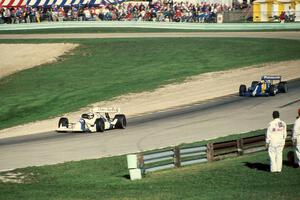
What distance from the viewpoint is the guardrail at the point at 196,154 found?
22328 mm

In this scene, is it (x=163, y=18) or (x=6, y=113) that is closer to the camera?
(x=6, y=113)

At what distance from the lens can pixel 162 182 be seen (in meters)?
Result: 20.9

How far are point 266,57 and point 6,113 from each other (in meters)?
17.9

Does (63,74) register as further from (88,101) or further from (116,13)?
(116,13)

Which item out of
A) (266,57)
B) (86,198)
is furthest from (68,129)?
(266,57)

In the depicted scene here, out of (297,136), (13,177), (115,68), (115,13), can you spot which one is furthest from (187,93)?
(115,13)

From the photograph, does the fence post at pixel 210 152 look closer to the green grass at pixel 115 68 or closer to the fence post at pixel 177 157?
the fence post at pixel 177 157

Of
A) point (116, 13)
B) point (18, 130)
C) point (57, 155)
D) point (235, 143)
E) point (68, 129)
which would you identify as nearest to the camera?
point (235, 143)

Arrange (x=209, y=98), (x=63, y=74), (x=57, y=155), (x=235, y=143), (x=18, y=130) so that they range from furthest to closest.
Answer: (x=63, y=74) < (x=209, y=98) < (x=18, y=130) < (x=57, y=155) < (x=235, y=143)

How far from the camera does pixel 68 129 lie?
31156mm

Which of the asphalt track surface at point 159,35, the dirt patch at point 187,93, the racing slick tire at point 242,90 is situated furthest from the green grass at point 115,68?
the racing slick tire at point 242,90

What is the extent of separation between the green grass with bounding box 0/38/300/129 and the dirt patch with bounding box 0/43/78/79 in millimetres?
1189

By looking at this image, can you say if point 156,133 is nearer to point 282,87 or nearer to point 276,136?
point 276,136

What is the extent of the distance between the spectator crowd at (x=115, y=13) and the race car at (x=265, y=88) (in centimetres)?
3408
